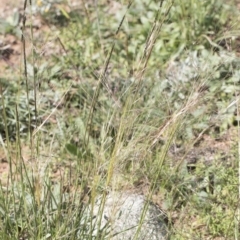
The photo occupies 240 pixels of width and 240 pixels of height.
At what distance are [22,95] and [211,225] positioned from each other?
1.44 m

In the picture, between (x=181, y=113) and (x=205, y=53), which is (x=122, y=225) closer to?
(x=181, y=113)

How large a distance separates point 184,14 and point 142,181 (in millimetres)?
1489

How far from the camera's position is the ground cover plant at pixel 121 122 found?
7.84 ft

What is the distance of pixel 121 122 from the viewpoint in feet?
7.32

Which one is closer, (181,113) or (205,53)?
(181,113)

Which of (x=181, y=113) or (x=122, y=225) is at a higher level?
(x=181, y=113)

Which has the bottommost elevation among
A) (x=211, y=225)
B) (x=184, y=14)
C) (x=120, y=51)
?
(x=211, y=225)

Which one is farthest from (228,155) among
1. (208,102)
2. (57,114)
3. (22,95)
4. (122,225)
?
(22,95)

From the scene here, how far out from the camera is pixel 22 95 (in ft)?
12.4

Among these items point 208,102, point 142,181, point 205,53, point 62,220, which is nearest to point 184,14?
point 205,53

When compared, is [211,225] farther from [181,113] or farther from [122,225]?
[181,113]

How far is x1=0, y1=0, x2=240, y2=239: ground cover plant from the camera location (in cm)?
239

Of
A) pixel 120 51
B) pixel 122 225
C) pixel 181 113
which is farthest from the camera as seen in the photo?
pixel 120 51

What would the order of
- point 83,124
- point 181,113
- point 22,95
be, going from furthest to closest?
point 22,95 < point 83,124 < point 181,113
